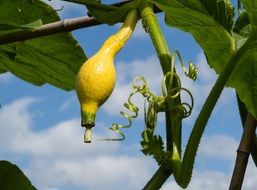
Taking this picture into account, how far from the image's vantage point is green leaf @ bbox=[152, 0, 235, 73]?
121 centimetres

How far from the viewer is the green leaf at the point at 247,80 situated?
1.42m

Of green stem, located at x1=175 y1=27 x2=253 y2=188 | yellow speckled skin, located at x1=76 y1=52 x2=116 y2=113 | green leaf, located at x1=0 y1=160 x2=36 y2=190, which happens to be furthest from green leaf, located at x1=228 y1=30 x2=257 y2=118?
green leaf, located at x1=0 y1=160 x2=36 y2=190

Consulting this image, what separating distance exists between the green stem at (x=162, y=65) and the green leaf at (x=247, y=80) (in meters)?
0.26

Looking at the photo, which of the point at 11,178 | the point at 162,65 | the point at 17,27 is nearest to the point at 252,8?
the point at 162,65

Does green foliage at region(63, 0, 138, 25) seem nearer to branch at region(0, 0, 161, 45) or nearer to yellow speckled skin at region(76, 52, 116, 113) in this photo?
branch at region(0, 0, 161, 45)

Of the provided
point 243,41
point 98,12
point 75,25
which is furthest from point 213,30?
point 75,25

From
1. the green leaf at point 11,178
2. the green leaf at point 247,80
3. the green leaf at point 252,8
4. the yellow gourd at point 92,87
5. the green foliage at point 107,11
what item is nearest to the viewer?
the yellow gourd at point 92,87

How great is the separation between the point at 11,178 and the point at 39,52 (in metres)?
0.36

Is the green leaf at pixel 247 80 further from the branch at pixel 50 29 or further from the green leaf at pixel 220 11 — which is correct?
the branch at pixel 50 29

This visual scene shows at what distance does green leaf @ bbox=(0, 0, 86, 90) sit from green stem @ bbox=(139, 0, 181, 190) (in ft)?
1.57

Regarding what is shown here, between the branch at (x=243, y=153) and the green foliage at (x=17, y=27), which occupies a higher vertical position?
the green foliage at (x=17, y=27)

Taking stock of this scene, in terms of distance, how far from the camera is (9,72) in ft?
6.50

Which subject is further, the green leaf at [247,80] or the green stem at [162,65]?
the green leaf at [247,80]

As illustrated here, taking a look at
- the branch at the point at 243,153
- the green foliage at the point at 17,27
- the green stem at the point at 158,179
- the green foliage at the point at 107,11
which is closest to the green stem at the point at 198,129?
the green stem at the point at 158,179
